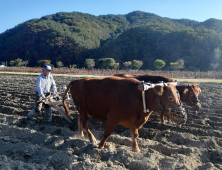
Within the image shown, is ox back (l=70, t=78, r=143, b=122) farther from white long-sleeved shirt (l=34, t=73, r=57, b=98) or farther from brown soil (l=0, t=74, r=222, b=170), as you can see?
white long-sleeved shirt (l=34, t=73, r=57, b=98)

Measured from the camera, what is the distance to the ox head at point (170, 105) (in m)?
3.42

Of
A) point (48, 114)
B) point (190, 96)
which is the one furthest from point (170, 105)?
point (48, 114)

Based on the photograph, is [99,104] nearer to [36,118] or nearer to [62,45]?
[36,118]

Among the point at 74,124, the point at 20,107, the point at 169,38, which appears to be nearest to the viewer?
the point at 74,124

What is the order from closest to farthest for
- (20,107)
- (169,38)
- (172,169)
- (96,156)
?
(172,169), (96,156), (20,107), (169,38)

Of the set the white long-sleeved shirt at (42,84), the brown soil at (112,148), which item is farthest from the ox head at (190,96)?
the white long-sleeved shirt at (42,84)

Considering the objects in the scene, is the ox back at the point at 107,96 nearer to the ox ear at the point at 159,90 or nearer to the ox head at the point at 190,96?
Result: the ox ear at the point at 159,90

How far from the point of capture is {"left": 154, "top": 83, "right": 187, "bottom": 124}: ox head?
3424 millimetres

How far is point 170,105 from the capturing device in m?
3.49

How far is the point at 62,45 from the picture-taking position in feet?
237

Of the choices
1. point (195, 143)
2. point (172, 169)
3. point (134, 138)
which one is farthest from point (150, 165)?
point (195, 143)

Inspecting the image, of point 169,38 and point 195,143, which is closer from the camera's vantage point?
point 195,143

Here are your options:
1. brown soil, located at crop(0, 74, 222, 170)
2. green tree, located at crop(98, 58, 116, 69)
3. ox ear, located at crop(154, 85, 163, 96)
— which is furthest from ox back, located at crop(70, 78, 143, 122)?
green tree, located at crop(98, 58, 116, 69)

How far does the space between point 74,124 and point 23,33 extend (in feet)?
298
